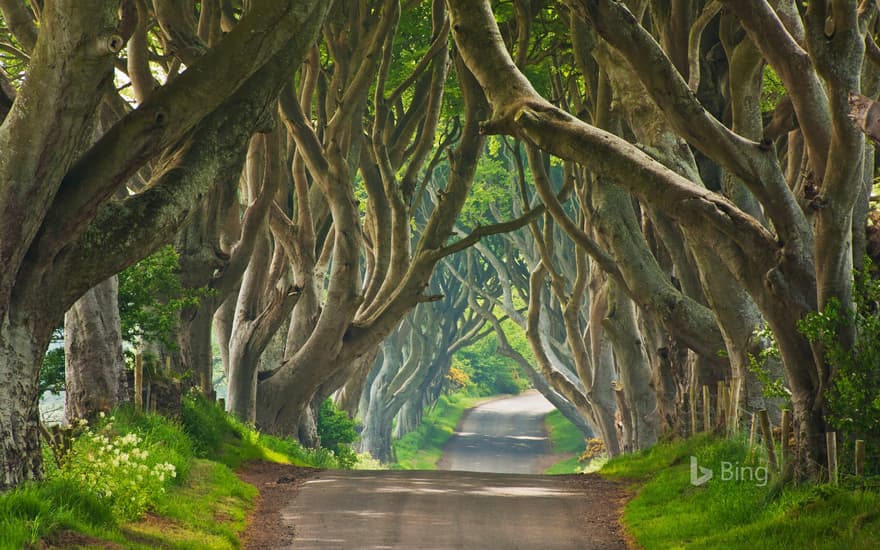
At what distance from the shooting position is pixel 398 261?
1983cm

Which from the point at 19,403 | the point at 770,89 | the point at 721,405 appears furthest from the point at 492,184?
the point at 19,403

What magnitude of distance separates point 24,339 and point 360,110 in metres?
10.6

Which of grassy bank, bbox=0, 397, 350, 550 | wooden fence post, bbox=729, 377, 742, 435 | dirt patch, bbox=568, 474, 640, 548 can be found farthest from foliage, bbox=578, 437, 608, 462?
grassy bank, bbox=0, 397, 350, 550

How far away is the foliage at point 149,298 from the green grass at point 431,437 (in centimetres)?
2134

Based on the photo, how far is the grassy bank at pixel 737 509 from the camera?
7.79m

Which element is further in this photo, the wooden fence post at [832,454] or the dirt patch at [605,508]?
the dirt patch at [605,508]

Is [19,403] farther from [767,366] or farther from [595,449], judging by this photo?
[595,449]

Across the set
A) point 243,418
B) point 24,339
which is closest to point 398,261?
point 243,418

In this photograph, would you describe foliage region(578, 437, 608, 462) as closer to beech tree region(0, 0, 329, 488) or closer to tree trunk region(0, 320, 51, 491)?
beech tree region(0, 0, 329, 488)

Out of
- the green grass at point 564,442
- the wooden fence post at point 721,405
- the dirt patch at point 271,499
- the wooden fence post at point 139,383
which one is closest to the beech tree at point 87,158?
the dirt patch at point 271,499

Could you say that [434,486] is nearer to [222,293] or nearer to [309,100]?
[222,293]

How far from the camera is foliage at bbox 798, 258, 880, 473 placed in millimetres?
8719

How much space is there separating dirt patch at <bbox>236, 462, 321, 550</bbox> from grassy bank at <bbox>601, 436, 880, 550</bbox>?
3.52 m

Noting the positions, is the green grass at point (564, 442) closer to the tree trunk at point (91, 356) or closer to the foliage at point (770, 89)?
the foliage at point (770, 89)
